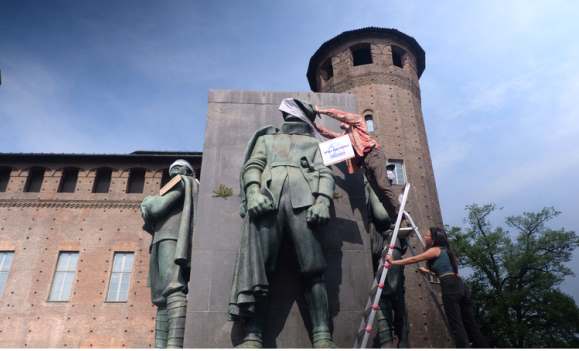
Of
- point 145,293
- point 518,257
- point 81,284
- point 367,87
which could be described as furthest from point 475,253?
point 81,284

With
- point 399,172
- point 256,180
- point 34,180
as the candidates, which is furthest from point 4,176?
point 256,180

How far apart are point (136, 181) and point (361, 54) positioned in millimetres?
16285

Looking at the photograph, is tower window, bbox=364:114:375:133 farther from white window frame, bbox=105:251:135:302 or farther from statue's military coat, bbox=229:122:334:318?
statue's military coat, bbox=229:122:334:318

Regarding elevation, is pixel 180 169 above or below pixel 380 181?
above

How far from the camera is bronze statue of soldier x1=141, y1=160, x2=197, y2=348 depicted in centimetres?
450

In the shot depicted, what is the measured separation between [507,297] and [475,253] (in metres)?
3.34

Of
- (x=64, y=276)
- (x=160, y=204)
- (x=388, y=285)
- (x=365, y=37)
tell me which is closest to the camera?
(x=388, y=285)

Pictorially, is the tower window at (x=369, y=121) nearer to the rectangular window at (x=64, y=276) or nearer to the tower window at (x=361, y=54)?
the tower window at (x=361, y=54)

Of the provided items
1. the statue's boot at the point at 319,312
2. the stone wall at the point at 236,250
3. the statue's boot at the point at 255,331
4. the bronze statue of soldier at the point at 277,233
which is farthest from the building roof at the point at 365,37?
the statue's boot at the point at 255,331

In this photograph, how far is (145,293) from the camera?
2122 centimetres

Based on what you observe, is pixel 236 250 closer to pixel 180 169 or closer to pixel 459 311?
pixel 180 169

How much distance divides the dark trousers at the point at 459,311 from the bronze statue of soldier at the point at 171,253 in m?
2.60

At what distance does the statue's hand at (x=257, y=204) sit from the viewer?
3658 millimetres

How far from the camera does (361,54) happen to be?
95.1 feet
